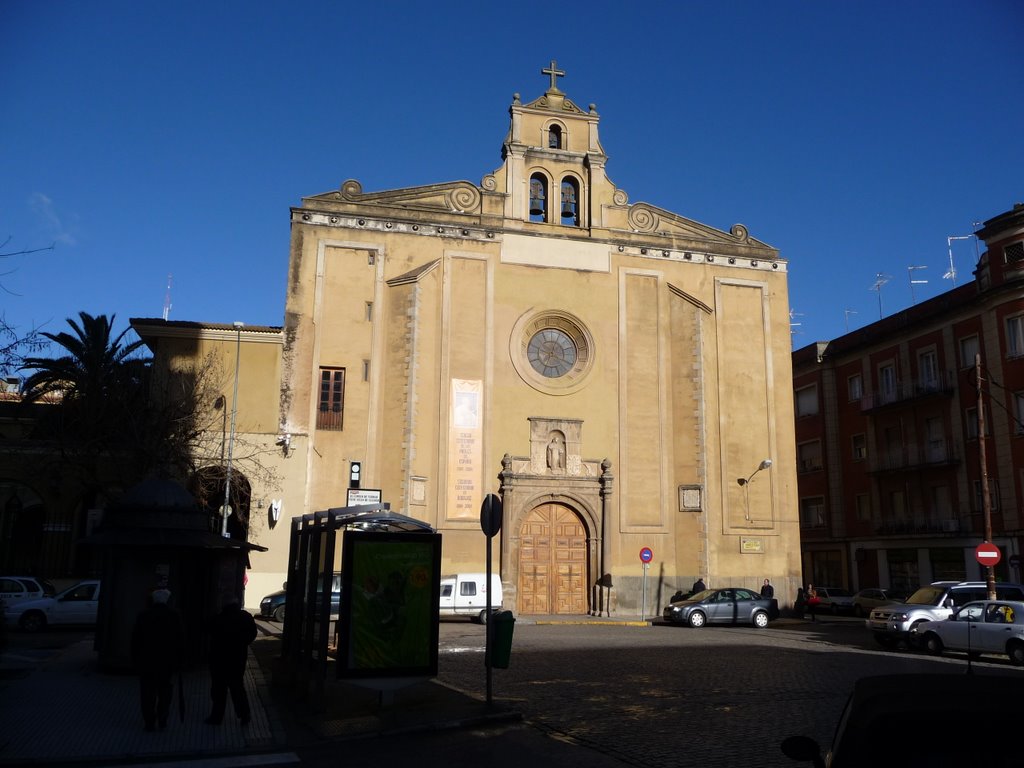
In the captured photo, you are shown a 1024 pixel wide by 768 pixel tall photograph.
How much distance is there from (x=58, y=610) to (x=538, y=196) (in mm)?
20752

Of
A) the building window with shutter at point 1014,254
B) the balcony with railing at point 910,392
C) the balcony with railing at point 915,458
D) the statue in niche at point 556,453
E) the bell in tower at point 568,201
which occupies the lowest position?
the statue in niche at point 556,453

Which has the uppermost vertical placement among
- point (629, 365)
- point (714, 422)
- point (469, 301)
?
point (469, 301)

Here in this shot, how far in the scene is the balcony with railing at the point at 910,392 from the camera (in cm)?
3753

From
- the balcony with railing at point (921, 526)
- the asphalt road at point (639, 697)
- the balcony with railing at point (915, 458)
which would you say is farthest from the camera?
the balcony with railing at point (915, 458)

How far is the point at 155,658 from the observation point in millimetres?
9648

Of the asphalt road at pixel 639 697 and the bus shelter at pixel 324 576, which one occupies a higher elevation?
Answer: the bus shelter at pixel 324 576

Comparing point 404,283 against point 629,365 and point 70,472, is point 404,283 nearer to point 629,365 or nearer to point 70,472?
point 629,365

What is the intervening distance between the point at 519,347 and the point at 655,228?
287 inches

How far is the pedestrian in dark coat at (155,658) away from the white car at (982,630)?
15.5 m

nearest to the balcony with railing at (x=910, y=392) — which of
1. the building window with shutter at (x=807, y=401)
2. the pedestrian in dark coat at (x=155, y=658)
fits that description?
the building window with shutter at (x=807, y=401)

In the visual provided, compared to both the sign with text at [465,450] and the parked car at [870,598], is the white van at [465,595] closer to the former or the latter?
the sign with text at [465,450]

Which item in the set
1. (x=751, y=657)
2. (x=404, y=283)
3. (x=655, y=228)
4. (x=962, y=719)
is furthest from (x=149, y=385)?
(x=962, y=719)

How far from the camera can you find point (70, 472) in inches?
1214

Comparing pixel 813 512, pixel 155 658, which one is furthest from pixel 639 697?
pixel 813 512
